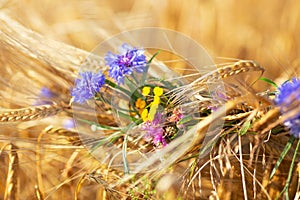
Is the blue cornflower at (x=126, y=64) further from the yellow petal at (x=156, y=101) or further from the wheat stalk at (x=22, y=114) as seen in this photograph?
the wheat stalk at (x=22, y=114)

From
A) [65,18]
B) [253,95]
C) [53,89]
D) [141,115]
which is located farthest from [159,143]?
[65,18]

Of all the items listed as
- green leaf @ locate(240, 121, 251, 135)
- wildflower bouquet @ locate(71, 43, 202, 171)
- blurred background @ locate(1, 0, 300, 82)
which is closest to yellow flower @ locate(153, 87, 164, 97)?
wildflower bouquet @ locate(71, 43, 202, 171)

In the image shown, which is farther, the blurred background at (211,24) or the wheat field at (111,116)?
the blurred background at (211,24)

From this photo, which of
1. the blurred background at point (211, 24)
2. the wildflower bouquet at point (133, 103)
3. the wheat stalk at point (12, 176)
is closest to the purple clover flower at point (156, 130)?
the wildflower bouquet at point (133, 103)

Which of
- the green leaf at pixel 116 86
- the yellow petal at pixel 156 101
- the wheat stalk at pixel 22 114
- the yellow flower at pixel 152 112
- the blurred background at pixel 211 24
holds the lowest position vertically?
the yellow flower at pixel 152 112

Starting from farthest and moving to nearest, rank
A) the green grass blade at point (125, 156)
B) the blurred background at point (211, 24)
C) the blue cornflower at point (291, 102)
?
1. the blurred background at point (211, 24)
2. the green grass blade at point (125, 156)
3. the blue cornflower at point (291, 102)

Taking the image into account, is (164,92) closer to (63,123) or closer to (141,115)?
(141,115)
